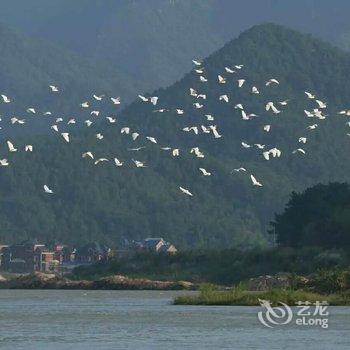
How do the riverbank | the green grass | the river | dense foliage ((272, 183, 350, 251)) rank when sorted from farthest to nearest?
dense foliage ((272, 183, 350, 251)) → the riverbank → the green grass → the river

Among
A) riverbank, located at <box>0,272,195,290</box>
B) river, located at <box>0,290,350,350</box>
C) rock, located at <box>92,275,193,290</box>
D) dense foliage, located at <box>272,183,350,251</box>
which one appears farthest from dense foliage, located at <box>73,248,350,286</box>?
river, located at <box>0,290,350,350</box>

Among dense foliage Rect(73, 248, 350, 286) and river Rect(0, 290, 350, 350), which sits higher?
dense foliage Rect(73, 248, 350, 286)

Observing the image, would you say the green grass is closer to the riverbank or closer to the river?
the river

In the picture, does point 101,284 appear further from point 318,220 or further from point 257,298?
point 257,298

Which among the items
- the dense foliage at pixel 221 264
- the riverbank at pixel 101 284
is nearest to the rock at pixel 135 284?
the riverbank at pixel 101 284

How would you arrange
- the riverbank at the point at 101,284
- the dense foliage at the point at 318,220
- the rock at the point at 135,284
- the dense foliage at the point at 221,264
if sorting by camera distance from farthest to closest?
the dense foliage at the point at 318,220 → the riverbank at the point at 101,284 → the rock at the point at 135,284 → the dense foliage at the point at 221,264

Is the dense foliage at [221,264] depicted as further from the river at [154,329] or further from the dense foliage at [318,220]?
the river at [154,329]
